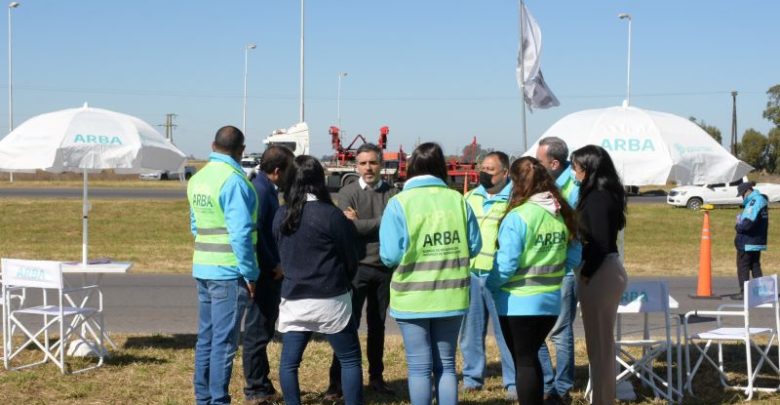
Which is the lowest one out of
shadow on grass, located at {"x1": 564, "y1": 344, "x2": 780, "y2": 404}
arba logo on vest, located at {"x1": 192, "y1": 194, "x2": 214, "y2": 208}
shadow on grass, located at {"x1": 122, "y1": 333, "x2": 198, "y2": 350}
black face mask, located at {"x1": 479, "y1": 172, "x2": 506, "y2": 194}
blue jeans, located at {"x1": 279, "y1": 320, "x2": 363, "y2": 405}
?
shadow on grass, located at {"x1": 122, "y1": 333, "x2": 198, "y2": 350}

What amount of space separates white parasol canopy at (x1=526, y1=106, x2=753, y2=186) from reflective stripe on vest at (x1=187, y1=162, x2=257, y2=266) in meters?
2.43

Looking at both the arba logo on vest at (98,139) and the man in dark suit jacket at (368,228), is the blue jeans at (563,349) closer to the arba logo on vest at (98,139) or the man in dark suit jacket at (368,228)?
the man in dark suit jacket at (368,228)

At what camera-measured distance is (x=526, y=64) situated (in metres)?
9.65

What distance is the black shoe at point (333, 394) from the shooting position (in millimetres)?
6996

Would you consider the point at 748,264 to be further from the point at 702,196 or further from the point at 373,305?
the point at 702,196

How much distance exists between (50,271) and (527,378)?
4.29 metres

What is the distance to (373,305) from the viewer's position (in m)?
7.15

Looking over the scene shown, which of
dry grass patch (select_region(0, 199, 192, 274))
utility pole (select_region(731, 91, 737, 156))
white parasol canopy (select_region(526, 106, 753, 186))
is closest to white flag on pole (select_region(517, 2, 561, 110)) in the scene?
white parasol canopy (select_region(526, 106, 753, 186))

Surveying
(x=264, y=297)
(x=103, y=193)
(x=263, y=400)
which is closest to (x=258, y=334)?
(x=264, y=297)

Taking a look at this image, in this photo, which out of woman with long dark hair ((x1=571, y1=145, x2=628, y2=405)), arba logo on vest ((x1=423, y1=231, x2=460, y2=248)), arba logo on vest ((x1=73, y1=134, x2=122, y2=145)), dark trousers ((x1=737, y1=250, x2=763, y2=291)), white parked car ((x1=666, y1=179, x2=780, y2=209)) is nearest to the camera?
arba logo on vest ((x1=423, y1=231, x2=460, y2=248))

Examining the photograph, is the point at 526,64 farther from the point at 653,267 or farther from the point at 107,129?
the point at 653,267

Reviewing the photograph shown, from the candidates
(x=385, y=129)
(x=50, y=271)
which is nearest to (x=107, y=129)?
(x=50, y=271)

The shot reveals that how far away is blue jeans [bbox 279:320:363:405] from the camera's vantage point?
5789 mm

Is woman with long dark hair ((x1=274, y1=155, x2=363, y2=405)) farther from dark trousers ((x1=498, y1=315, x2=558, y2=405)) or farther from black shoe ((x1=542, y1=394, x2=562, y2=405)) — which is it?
black shoe ((x1=542, y1=394, x2=562, y2=405))
